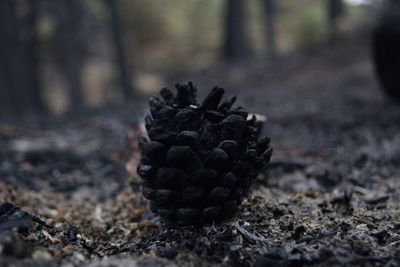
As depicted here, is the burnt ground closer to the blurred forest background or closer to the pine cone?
the pine cone

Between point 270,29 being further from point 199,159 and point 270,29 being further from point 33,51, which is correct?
point 199,159

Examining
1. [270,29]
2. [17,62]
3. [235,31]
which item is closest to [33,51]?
[17,62]

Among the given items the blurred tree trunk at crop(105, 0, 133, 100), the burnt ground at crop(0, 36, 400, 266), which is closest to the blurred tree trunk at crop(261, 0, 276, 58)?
the blurred tree trunk at crop(105, 0, 133, 100)

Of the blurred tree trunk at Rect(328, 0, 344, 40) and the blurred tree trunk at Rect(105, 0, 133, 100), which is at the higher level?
the blurred tree trunk at Rect(328, 0, 344, 40)

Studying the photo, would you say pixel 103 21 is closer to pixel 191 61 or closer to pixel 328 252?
→ pixel 191 61

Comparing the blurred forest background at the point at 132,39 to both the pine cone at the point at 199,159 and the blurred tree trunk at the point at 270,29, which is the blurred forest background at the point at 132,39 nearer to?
the blurred tree trunk at the point at 270,29
